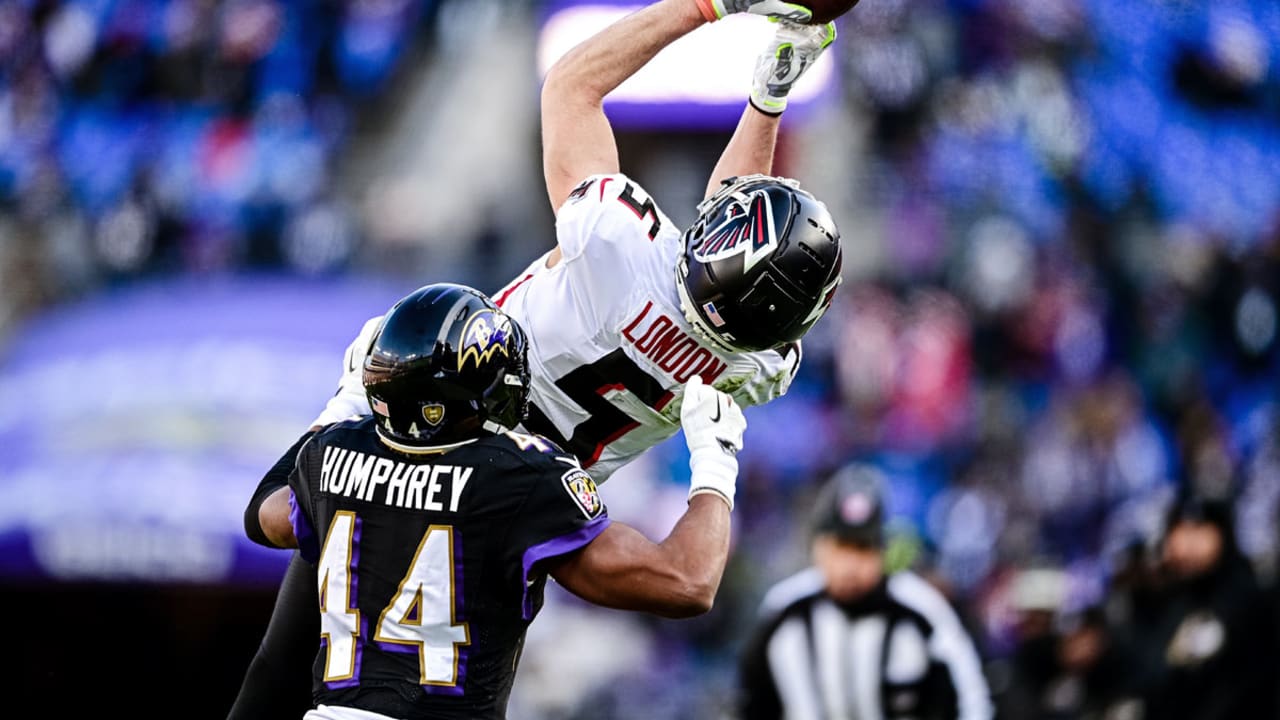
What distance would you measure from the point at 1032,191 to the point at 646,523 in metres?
5.90

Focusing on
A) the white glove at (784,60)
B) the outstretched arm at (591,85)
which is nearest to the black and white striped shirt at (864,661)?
the white glove at (784,60)

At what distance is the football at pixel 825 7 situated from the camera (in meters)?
4.43

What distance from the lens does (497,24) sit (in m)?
16.8

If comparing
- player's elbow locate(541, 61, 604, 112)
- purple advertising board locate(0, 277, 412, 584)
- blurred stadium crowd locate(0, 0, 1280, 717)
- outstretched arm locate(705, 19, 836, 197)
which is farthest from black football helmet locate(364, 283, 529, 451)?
purple advertising board locate(0, 277, 412, 584)

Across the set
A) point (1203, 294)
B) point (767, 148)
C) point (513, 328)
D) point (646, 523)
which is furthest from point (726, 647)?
point (513, 328)

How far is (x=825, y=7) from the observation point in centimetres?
444

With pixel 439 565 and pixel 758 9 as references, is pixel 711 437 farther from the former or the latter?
pixel 758 9

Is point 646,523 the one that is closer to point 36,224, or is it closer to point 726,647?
point 726,647

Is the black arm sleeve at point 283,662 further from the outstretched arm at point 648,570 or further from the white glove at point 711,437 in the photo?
the white glove at point 711,437

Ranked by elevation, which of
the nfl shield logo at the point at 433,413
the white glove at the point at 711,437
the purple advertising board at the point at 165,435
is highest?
the nfl shield logo at the point at 433,413

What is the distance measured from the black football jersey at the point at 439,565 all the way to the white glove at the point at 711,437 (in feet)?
0.89

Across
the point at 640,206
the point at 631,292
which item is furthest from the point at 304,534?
the point at 640,206

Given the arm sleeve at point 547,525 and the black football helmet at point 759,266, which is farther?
the black football helmet at point 759,266

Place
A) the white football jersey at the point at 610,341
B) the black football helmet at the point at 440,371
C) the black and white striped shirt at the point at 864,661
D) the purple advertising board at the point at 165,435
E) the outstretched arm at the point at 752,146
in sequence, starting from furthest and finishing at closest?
the purple advertising board at the point at 165,435
the black and white striped shirt at the point at 864,661
the outstretched arm at the point at 752,146
the white football jersey at the point at 610,341
the black football helmet at the point at 440,371
